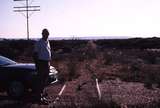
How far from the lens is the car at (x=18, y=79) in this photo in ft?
47.0

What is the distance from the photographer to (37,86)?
13898 mm

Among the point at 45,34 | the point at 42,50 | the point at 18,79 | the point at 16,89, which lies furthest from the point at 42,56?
the point at 16,89

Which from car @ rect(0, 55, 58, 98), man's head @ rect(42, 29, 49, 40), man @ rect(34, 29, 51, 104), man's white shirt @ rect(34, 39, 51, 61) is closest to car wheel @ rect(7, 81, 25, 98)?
car @ rect(0, 55, 58, 98)

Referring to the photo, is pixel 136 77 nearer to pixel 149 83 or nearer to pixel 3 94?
pixel 149 83

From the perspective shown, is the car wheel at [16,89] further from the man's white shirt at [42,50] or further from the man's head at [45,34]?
the man's head at [45,34]

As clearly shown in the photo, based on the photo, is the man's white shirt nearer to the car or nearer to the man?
the man

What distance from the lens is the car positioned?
14312 mm

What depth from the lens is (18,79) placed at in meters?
14.5

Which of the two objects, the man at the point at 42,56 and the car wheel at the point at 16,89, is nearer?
the man at the point at 42,56

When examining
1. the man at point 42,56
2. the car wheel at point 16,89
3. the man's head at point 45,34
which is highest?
the man's head at point 45,34

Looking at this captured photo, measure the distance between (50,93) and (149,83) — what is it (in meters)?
4.39

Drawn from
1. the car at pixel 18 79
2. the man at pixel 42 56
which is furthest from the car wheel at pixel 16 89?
the man at pixel 42 56

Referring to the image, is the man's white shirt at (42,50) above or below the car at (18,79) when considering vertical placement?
above

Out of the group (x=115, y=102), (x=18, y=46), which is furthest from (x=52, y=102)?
(x=18, y=46)
